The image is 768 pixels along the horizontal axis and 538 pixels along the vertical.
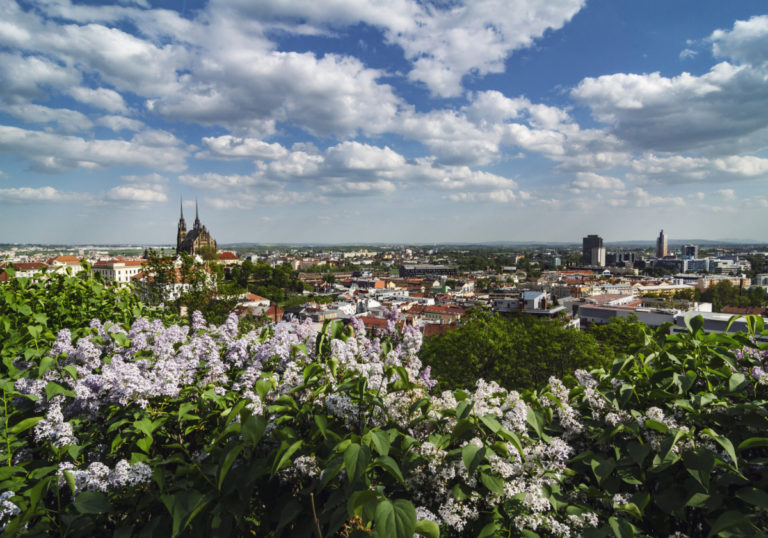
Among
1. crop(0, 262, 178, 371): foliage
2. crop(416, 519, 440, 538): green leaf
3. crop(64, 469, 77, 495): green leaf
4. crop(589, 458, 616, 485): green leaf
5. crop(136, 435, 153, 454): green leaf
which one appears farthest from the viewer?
crop(0, 262, 178, 371): foliage

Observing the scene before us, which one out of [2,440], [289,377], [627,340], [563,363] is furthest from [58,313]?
[627,340]

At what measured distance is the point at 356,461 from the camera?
1.49 m

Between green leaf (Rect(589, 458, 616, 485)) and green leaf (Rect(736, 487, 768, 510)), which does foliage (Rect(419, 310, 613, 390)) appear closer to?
green leaf (Rect(589, 458, 616, 485))

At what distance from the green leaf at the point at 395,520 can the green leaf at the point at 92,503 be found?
106 cm

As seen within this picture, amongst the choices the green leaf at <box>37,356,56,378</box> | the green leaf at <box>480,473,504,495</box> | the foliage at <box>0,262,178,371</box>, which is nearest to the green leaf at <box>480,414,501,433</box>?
the green leaf at <box>480,473,504,495</box>

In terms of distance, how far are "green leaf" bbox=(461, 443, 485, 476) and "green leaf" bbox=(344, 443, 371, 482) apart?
1.29ft

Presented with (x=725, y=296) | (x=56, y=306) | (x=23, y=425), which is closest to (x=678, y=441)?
(x=23, y=425)

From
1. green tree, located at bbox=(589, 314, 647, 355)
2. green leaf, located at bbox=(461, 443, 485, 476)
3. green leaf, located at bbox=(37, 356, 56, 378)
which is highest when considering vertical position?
green leaf, located at bbox=(37, 356, 56, 378)

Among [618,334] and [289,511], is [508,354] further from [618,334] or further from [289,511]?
[289,511]

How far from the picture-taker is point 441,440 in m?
1.85

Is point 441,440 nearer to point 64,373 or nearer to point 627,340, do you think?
point 64,373

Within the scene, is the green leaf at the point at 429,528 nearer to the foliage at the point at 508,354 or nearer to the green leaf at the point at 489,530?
the green leaf at the point at 489,530

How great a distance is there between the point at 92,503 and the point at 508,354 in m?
13.1

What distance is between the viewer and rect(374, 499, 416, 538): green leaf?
1.32 meters
